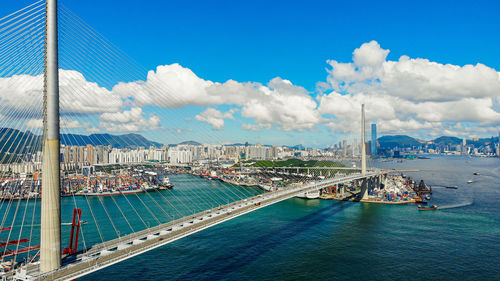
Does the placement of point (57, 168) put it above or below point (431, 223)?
above

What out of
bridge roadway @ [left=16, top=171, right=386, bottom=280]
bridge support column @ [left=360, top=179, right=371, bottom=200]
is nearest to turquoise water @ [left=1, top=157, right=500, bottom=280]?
bridge roadway @ [left=16, top=171, right=386, bottom=280]

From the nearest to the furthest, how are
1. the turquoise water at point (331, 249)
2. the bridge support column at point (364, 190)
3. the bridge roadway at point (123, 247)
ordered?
1. the bridge roadway at point (123, 247)
2. the turquoise water at point (331, 249)
3. the bridge support column at point (364, 190)

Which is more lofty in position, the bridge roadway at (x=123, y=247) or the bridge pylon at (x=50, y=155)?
the bridge pylon at (x=50, y=155)

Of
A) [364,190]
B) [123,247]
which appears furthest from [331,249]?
[364,190]


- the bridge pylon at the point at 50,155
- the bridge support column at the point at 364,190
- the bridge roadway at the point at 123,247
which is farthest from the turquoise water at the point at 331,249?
the bridge support column at the point at 364,190

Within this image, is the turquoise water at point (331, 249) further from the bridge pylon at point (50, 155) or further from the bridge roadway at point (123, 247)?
the bridge pylon at point (50, 155)

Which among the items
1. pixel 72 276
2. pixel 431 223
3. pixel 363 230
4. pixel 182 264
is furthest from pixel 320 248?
pixel 72 276

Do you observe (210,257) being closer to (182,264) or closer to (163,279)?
(182,264)

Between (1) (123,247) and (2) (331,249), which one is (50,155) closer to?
(1) (123,247)
